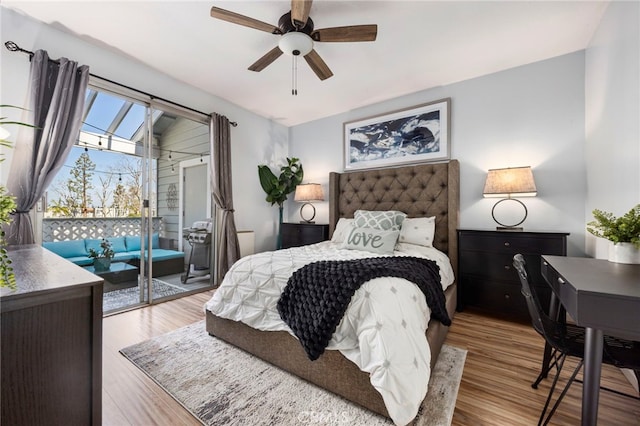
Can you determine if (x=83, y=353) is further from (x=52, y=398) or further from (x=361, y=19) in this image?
(x=361, y=19)

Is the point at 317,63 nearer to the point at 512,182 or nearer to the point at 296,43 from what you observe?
the point at 296,43

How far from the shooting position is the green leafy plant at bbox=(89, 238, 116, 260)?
2.90 meters

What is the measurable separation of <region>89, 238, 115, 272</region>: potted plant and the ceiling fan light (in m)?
2.90

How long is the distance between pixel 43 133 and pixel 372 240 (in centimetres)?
294

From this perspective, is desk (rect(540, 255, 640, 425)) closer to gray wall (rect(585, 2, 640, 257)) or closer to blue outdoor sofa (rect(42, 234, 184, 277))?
gray wall (rect(585, 2, 640, 257))

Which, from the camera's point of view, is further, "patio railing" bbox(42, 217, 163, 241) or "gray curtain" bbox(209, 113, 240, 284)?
"gray curtain" bbox(209, 113, 240, 284)

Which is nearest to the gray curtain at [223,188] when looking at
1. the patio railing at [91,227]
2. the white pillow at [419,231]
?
the patio railing at [91,227]

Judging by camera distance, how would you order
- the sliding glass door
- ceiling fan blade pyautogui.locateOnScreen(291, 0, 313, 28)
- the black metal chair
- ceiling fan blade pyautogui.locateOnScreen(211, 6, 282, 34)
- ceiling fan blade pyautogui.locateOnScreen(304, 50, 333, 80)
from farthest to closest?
1. the sliding glass door
2. ceiling fan blade pyautogui.locateOnScreen(304, 50, 333, 80)
3. ceiling fan blade pyautogui.locateOnScreen(211, 6, 282, 34)
4. ceiling fan blade pyautogui.locateOnScreen(291, 0, 313, 28)
5. the black metal chair

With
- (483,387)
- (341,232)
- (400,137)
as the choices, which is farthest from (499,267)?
(400,137)

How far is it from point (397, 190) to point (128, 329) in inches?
124

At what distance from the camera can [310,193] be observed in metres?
3.78

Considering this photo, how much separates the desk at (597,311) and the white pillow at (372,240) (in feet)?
4.32

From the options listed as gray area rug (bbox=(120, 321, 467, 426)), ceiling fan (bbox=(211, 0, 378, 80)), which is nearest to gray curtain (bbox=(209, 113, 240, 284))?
gray area rug (bbox=(120, 321, 467, 426))

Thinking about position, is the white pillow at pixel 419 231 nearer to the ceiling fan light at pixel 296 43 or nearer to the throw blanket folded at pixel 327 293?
the throw blanket folded at pixel 327 293
